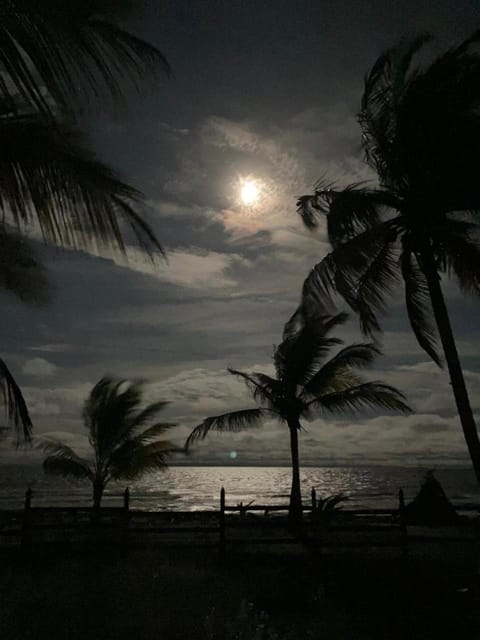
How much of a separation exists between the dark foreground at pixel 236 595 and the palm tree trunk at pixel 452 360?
2369mm

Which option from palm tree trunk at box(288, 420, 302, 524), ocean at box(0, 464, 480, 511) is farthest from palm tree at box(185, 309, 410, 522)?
ocean at box(0, 464, 480, 511)

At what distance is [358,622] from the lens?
6242 mm

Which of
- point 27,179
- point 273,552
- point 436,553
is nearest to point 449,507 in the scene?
point 436,553

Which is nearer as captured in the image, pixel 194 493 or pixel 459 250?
pixel 459 250

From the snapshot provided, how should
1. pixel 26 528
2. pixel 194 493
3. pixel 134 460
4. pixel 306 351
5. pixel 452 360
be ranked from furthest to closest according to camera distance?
pixel 194 493
pixel 134 460
pixel 306 351
pixel 26 528
pixel 452 360

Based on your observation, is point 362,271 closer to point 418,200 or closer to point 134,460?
point 418,200

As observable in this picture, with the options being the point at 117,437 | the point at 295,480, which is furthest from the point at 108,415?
the point at 295,480

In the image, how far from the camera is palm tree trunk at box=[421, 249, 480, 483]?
801 cm

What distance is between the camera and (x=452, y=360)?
326 inches

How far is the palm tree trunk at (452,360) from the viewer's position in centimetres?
801

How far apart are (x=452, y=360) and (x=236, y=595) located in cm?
532

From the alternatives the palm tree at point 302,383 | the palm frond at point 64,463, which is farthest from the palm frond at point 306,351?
the palm frond at point 64,463

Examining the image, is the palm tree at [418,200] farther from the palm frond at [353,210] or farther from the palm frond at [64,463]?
the palm frond at [64,463]

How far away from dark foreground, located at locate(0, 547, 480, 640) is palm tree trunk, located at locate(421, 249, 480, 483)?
7.77 ft
